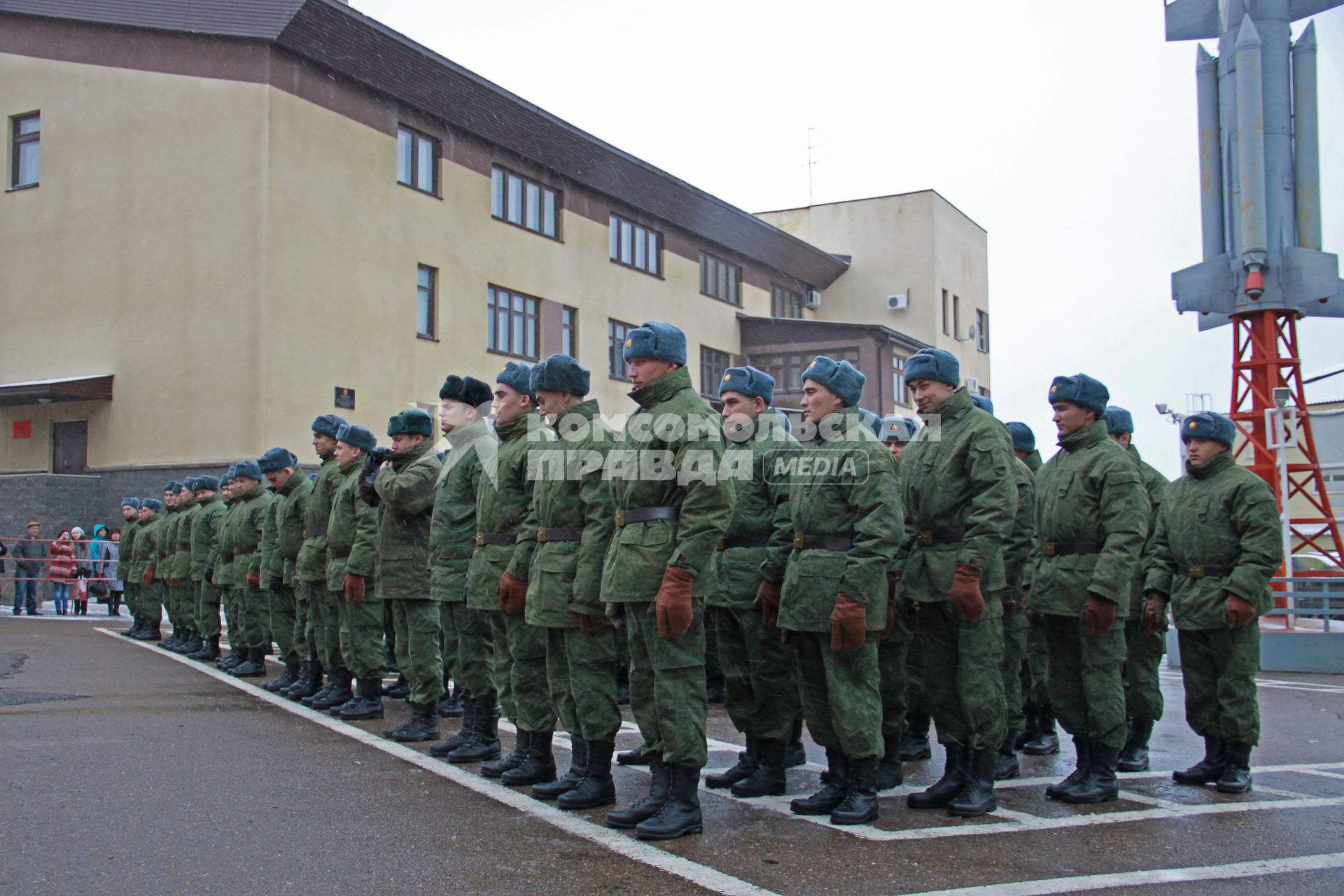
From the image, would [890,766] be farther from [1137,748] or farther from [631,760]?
[1137,748]

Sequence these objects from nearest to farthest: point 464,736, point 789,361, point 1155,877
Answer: point 1155,877
point 464,736
point 789,361

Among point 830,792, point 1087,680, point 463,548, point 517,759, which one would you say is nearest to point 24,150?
point 463,548

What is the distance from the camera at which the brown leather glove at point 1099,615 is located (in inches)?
226

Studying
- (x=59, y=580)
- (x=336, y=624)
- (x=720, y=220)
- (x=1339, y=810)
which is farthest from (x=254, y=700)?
(x=720, y=220)

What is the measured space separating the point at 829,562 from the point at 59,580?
59.6ft

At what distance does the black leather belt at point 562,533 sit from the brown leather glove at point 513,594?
0.29 meters

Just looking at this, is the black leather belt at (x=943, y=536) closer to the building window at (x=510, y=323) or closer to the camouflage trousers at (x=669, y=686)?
the camouflage trousers at (x=669, y=686)

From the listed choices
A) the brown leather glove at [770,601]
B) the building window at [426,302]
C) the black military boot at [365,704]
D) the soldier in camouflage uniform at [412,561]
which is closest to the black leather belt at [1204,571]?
the brown leather glove at [770,601]

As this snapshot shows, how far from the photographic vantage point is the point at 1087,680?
5883 mm

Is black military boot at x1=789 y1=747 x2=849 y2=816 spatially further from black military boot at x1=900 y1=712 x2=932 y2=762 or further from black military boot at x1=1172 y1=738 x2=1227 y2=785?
black military boot at x1=1172 y1=738 x2=1227 y2=785

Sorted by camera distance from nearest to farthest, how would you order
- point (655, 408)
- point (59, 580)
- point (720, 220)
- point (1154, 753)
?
1. point (655, 408)
2. point (1154, 753)
3. point (59, 580)
4. point (720, 220)

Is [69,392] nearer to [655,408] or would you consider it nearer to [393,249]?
[393,249]

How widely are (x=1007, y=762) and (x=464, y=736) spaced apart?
303cm

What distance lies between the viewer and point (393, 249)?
25031 millimetres
